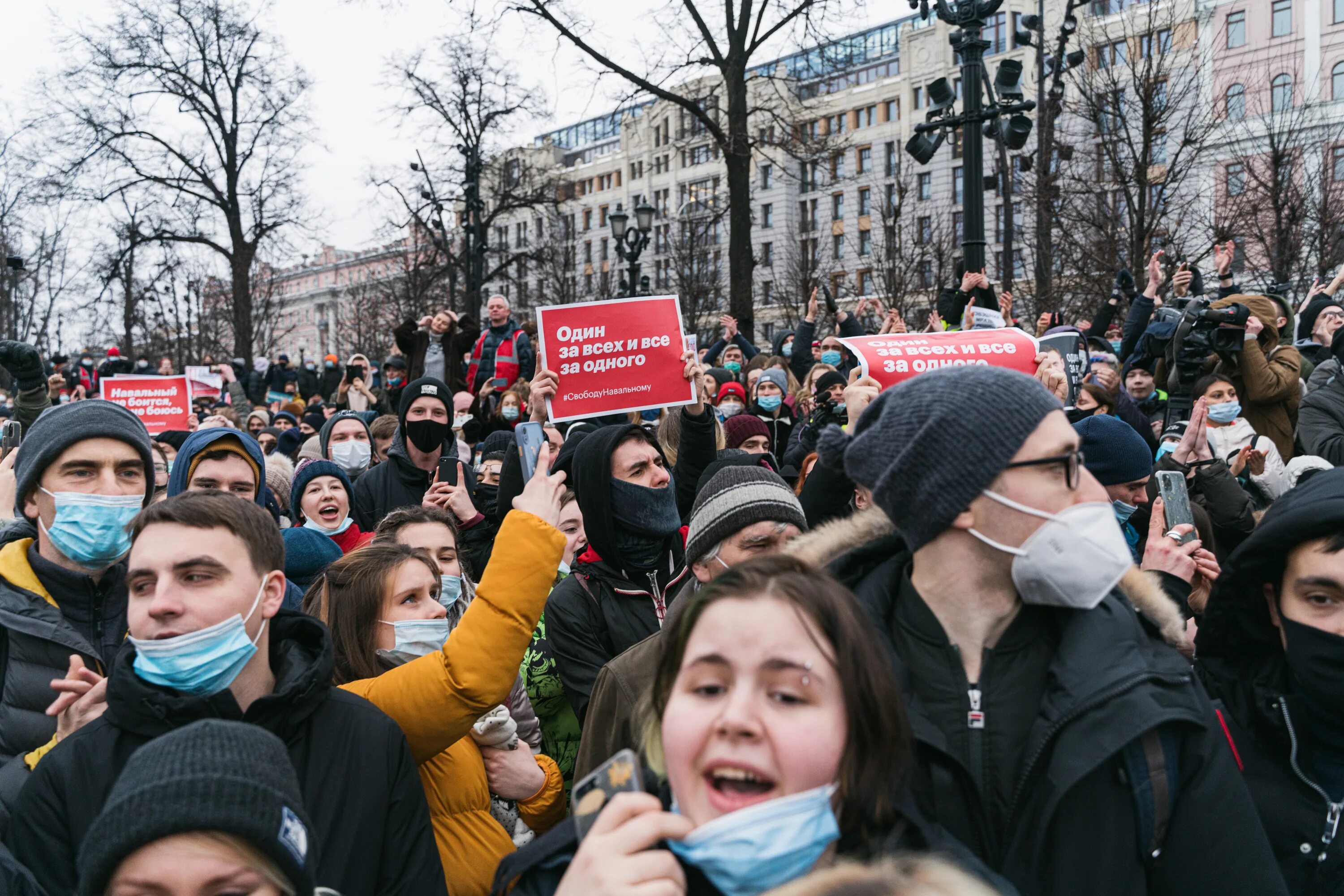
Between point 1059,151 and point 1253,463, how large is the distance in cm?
1520

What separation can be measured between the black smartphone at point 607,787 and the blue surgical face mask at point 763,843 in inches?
4.4

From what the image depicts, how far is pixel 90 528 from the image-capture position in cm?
323

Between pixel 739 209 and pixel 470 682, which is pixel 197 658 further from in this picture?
pixel 739 209

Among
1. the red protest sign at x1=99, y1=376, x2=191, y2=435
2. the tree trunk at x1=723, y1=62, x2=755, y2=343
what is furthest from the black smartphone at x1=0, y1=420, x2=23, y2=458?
the tree trunk at x1=723, y1=62, x2=755, y2=343

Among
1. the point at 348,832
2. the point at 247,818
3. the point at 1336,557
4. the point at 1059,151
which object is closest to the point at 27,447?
the point at 348,832

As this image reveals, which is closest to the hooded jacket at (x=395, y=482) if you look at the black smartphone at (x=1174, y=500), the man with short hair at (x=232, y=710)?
the man with short hair at (x=232, y=710)

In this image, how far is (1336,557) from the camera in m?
2.29

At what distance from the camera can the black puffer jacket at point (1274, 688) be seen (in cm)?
227

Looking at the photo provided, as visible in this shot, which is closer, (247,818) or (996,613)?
(247,818)

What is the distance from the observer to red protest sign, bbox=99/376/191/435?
854 cm

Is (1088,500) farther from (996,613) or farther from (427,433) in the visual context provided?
(427,433)

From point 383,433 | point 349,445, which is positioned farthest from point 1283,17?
point 349,445

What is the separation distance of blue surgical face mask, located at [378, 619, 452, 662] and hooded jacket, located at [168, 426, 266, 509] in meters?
1.64

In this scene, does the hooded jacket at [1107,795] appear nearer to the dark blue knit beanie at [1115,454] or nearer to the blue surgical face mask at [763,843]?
the blue surgical face mask at [763,843]
